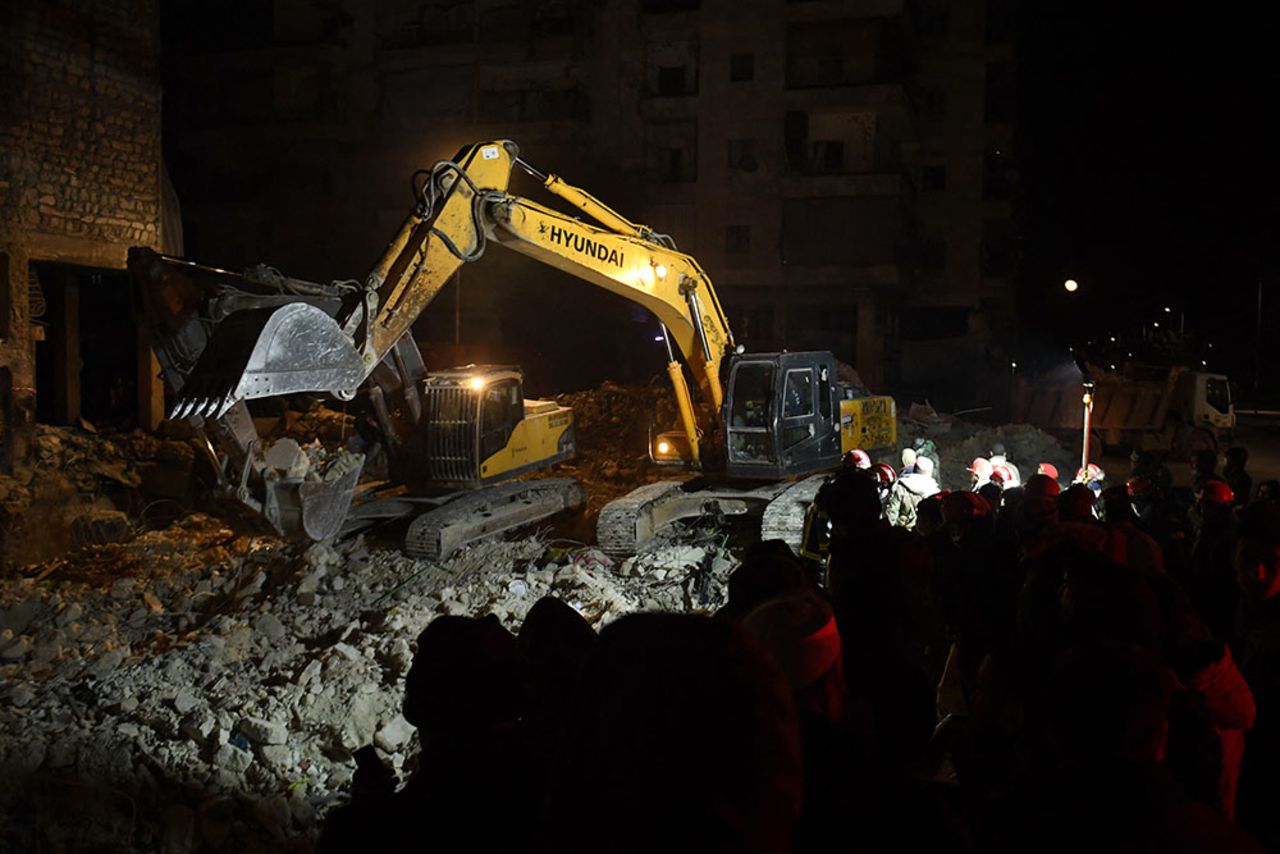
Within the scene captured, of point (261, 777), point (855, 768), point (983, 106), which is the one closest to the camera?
point (855, 768)

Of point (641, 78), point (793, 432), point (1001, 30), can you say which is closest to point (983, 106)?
point (1001, 30)

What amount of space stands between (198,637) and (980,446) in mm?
14525

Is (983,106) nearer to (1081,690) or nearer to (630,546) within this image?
(630,546)

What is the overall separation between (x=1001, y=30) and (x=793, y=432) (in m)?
30.6

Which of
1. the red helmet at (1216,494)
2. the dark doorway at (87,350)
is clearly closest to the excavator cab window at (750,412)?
the red helmet at (1216,494)

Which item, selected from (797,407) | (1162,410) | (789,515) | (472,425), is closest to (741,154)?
(1162,410)

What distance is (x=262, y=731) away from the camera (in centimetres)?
601

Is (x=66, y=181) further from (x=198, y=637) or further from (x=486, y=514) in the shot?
(x=198, y=637)

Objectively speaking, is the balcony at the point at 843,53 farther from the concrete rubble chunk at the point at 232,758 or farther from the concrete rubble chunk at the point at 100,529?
the concrete rubble chunk at the point at 232,758

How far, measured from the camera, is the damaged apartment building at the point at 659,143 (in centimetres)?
3134

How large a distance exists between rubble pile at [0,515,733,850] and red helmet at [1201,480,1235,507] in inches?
173

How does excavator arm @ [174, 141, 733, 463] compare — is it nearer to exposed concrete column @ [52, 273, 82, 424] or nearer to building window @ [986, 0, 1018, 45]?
Result: exposed concrete column @ [52, 273, 82, 424]

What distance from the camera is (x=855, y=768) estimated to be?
1.75 m

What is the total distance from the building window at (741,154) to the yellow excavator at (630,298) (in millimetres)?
19840
